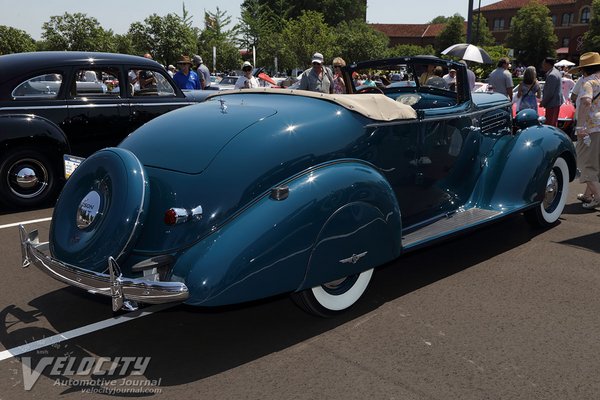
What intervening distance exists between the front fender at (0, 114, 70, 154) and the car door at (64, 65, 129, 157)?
181 millimetres

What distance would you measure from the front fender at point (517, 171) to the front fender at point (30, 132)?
14.7ft

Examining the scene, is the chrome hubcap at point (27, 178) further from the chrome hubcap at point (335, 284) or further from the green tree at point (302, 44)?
the green tree at point (302, 44)

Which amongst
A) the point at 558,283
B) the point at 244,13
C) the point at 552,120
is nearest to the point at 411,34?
the point at 244,13

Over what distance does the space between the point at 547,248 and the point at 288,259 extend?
2996 millimetres

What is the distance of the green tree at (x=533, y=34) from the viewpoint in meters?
62.0

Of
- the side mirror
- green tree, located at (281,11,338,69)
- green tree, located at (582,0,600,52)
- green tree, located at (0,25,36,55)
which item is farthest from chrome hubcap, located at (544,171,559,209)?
green tree, located at (582,0,600,52)

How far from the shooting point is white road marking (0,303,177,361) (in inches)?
118

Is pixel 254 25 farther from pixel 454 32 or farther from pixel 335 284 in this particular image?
pixel 335 284

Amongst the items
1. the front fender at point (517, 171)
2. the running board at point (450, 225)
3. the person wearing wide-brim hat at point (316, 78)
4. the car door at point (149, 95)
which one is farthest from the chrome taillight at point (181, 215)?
the person wearing wide-brim hat at point (316, 78)

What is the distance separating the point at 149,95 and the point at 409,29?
9649cm

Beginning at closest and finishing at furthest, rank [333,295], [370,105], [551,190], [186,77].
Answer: [333,295] → [370,105] → [551,190] → [186,77]

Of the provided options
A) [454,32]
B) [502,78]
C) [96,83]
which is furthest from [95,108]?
[454,32]

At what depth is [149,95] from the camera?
281 inches

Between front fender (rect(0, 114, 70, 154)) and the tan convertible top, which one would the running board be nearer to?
the tan convertible top
